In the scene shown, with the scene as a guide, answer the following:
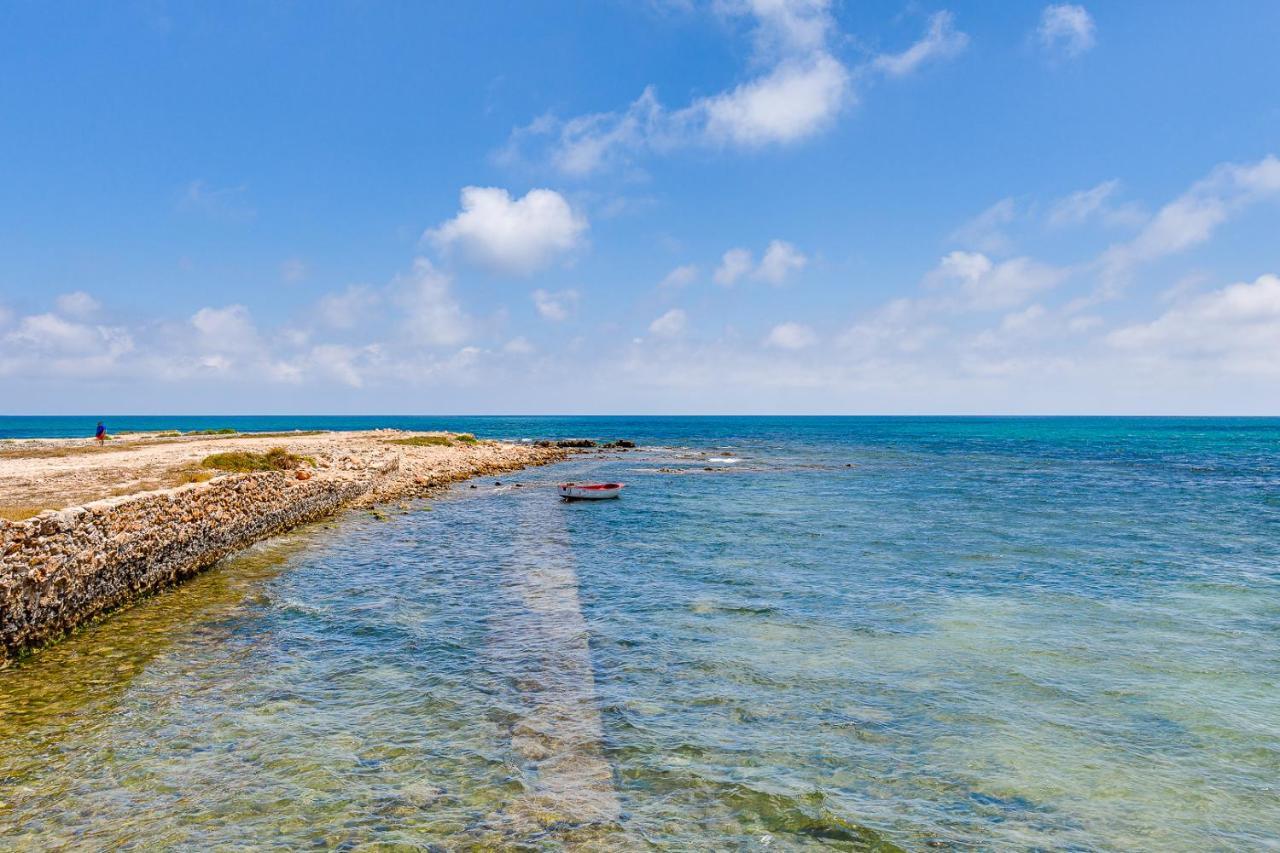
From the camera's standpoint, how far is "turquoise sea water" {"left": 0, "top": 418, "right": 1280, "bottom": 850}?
8.38 meters

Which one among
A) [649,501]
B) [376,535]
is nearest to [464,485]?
[649,501]

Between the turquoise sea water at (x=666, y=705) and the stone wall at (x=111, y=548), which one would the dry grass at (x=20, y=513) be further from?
the turquoise sea water at (x=666, y=705)

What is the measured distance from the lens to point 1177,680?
1305cm

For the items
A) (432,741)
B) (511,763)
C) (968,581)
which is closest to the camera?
(511,763)

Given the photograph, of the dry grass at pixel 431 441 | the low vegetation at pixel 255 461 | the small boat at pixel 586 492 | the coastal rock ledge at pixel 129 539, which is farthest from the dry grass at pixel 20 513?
the dry grass at pixel 431 441

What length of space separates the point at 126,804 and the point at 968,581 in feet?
68.2

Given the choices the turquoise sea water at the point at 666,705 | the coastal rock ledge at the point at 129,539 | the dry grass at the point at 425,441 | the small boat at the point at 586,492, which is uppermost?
the dry grass at the point at 425,441

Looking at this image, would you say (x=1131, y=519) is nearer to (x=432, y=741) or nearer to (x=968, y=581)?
(x=968, y=581)

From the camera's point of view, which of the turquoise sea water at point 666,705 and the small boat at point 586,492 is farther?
the small boat at point 586,492

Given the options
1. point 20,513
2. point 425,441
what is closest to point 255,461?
point 20,513

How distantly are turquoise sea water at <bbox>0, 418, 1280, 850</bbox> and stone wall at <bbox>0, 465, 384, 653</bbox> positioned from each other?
2.19 ft

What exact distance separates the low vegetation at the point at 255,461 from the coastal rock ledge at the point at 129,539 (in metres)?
1.30

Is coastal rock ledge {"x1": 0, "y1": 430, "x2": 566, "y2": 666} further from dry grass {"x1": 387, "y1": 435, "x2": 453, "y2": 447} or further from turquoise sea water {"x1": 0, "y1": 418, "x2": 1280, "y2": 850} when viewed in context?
dry grass {"x1": 387, "y1": 435, "x2": 453, "y2": 447}

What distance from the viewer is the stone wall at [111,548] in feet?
43.6
